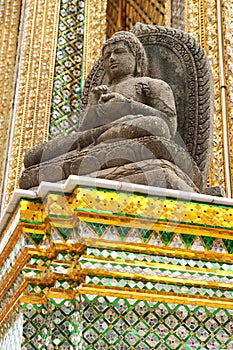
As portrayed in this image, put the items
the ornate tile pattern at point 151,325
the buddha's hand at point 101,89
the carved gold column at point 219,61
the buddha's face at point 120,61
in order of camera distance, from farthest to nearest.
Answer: the carved gold column at point 219,61 < the buddha's face at point 120,61 < the buddha's hand at point 101,89 < the ornate tile pattern at point 151,325

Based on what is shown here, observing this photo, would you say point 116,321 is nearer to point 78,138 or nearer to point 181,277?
point 181,277

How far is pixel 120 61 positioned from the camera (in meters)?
2.98

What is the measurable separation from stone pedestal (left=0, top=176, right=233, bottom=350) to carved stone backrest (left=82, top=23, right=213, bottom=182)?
3.01ft

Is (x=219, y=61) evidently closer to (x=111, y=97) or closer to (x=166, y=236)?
(x=111, y=97)

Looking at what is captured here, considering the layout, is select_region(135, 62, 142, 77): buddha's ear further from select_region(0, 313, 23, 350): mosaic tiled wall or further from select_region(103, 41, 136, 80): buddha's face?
select_region(0, 313, 23, 350): mosaic tiled wall

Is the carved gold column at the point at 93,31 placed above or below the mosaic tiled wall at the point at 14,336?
above

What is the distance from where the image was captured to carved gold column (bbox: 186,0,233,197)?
446cm

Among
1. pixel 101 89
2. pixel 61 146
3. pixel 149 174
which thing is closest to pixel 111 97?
pixel 101 89

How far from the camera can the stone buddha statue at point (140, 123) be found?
2137 mm

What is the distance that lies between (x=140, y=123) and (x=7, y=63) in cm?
427

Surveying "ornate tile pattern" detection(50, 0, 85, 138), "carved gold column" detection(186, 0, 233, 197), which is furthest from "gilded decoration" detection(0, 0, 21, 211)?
"carved gold column" detection(186, 0, 233, 197)

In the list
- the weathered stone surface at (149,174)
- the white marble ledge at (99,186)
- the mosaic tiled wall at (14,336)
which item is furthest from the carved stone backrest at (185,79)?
the mosaic tiled wall at (14,336)

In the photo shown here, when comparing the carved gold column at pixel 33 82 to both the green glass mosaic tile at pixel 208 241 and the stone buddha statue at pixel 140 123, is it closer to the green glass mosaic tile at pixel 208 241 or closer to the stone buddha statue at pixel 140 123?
the stone buddha statue at pixel 140 123

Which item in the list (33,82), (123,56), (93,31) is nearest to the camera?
(123,56)
